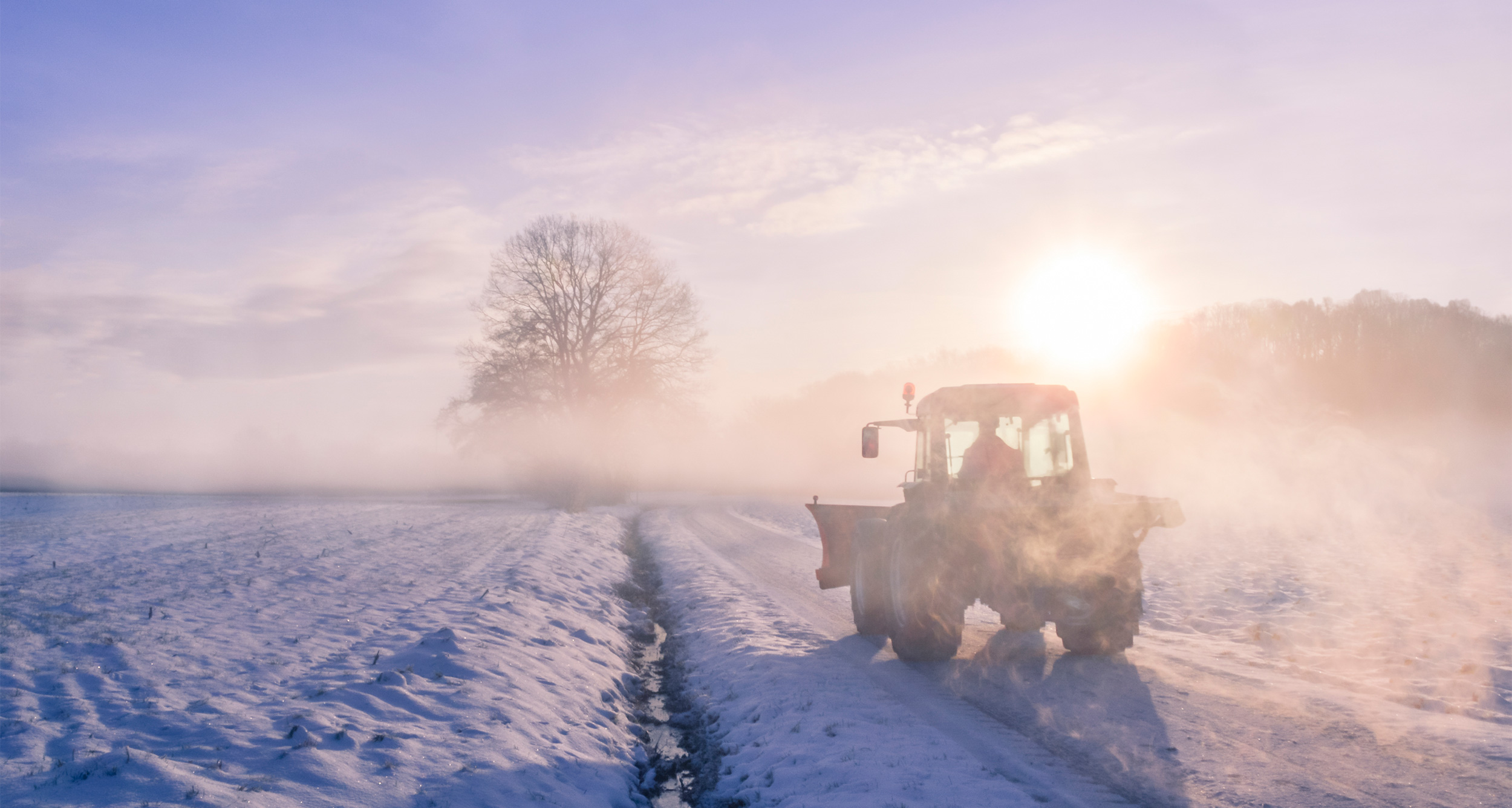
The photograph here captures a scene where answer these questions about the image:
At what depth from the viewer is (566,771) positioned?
5508mm

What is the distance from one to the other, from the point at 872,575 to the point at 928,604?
1.48 metres

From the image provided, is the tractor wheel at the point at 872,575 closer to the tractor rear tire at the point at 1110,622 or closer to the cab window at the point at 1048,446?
the cab window at the point at 1048,446

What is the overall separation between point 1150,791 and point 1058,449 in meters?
4.81

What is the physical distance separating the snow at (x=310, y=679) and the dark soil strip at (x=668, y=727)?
0.24 meters

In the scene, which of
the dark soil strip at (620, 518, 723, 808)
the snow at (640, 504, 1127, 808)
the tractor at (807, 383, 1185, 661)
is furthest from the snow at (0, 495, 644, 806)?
the tractor at (807, 383, 1185, 661)

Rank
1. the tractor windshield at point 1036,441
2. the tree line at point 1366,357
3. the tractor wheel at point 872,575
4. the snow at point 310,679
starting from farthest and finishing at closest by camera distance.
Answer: the tree line at point 1366,357 → the tractor wheel at point 872,575 → the tractor windshield at point 1036,441 → the snow at point 310,679

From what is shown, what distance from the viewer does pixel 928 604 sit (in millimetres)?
8391

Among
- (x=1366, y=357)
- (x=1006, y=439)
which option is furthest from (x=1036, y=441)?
(x=1366, y=357)

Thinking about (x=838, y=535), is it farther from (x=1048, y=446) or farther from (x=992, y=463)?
(x=1048, y=446)

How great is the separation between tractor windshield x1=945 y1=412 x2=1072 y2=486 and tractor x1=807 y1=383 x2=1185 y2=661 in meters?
0.01

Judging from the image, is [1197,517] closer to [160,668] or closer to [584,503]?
[584,503]

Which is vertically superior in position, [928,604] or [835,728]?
[928,604]

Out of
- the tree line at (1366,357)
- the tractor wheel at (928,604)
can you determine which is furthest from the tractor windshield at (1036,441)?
the tree line at (1366,357)

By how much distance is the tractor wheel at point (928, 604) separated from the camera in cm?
837
